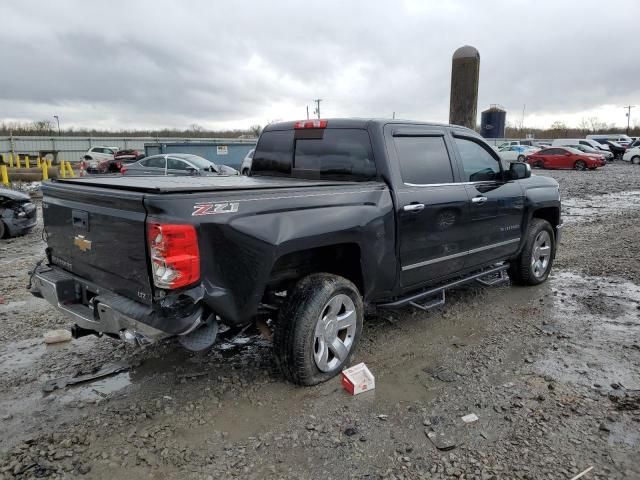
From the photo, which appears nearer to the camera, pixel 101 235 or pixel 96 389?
pixel 101 235

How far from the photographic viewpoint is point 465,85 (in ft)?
23.9

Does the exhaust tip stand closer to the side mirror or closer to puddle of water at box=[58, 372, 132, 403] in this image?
puddle of water at box=[58, 372, 132, 403]

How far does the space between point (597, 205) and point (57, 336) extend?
1411cm

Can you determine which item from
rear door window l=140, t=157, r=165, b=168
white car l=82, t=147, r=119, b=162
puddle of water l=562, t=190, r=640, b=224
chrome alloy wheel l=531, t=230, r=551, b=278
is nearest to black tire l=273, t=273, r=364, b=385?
chrome alloy wheel l=531, t=230, r=551, b=278

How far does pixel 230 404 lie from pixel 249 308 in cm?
74

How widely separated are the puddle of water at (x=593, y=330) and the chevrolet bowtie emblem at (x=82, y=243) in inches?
138

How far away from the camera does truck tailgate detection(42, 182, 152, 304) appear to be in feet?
9.63

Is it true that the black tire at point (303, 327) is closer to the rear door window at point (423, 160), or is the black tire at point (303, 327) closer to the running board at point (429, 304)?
the running board at point (429, 304)

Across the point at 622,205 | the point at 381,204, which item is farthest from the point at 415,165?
the point at 622,205

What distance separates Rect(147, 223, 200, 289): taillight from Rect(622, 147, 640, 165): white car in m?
40.2

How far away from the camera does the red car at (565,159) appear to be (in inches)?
1164

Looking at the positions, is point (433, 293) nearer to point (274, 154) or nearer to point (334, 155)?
point (334, 155)

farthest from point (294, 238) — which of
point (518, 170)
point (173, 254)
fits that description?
point (518, 170)

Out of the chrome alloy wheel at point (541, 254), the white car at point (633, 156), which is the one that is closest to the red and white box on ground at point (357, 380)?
the chrome alloy wheel at point (541, 254)
